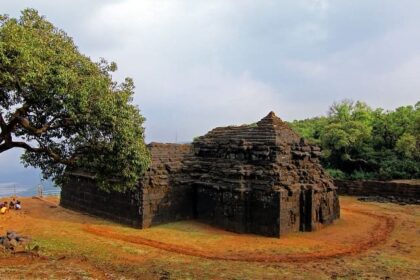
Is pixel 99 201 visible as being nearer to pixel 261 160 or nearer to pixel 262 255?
pixel 261 160

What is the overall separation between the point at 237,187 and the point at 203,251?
4.61 m

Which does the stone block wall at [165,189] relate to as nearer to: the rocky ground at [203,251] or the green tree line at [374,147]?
the rocky ground at [203,251]

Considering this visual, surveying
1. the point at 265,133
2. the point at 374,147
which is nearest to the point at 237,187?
the point at 265,133

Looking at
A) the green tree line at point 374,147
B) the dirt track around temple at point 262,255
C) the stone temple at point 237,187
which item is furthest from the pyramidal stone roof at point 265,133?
the green tree line at point 374,147

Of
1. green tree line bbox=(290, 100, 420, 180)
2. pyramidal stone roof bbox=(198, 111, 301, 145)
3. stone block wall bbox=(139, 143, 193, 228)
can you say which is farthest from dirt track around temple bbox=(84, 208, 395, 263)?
green tree line bbox=(290, 100, 420, 180)

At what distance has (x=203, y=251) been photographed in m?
16.5

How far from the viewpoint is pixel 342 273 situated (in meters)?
13.5

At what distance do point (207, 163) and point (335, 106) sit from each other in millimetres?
32647

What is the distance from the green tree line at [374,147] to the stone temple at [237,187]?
17273 millimetres

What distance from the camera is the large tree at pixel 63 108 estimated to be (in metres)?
10.5

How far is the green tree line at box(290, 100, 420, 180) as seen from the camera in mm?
37250

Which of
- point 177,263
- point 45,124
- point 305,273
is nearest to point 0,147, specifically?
point 45,124

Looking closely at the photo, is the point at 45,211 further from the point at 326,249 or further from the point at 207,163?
the point at 326,249

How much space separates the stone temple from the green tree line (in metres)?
17.3
